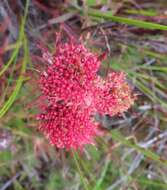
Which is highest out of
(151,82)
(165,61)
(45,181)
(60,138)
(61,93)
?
(165,61)

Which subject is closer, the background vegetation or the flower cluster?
the flower cluster

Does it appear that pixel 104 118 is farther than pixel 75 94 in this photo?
Yes

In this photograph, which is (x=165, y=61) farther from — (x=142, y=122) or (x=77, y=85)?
(x=77, y=85)

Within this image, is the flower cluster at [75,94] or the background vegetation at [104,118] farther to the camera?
the background vegetation at [104,118]

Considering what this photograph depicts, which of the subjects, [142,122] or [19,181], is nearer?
[19,181]

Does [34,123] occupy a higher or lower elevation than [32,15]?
lower

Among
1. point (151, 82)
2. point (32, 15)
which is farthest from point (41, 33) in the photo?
point (151, 82)

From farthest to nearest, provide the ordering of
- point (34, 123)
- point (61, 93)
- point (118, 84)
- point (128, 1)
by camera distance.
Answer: point (128, 1) < point (34, 123) < point (118, 84) < point (61, 93)

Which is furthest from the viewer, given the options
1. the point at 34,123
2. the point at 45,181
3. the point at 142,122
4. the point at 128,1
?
the point at 142,122
